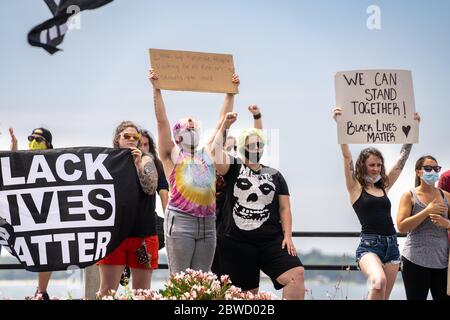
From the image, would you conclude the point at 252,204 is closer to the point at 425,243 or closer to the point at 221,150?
the point at 221,150

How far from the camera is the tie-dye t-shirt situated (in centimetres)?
735

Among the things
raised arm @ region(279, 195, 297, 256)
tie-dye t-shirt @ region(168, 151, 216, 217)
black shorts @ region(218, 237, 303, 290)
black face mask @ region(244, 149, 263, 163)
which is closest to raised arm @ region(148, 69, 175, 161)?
tie-dye t-shirt @ region(168, 151, 216, 217)

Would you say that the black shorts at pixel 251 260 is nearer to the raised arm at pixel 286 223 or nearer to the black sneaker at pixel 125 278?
the raised arm at pixel 286 223

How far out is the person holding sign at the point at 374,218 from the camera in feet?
24.8

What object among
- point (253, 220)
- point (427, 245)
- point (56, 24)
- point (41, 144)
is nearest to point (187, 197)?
point (253, 220)

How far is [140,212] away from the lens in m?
7.64

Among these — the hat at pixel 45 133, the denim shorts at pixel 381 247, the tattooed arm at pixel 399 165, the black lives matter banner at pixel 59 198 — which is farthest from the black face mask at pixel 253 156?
the hat at pixel 45 133

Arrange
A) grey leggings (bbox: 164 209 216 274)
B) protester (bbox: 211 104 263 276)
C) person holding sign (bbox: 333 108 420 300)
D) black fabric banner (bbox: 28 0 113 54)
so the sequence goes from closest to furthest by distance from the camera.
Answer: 1. grey leggings (bbox: 164 209 216 274)
2. person holding sign (bbox: 333 108 420 300)
3. protester (bbox: 211 104 263 276)
4. black fabric banner (bbox: 28 0 113 54)

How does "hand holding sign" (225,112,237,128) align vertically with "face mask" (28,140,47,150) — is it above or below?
above

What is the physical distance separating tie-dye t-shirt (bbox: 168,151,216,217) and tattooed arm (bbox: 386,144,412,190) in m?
1.71

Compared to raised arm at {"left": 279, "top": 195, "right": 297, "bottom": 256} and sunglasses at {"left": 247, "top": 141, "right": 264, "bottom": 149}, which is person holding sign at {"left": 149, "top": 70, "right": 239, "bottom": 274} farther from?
raised arm at {"left": 279, "top": 195, "right": 297, "bottom": 256}
